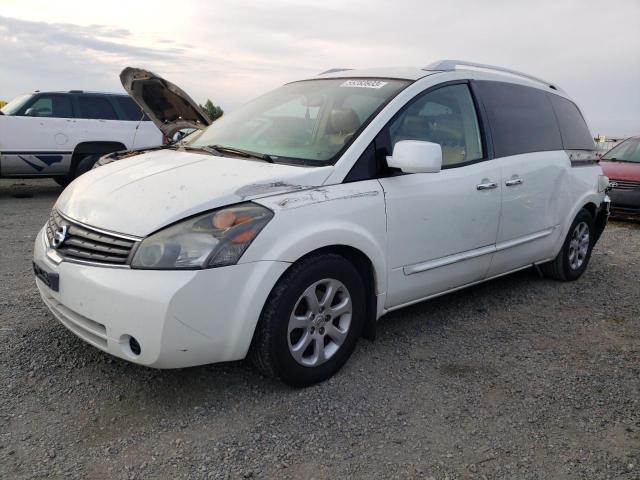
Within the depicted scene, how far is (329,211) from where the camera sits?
10.1ft

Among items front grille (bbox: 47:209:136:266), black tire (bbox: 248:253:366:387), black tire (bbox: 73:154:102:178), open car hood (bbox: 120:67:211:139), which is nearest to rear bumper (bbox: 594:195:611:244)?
black tire (bbox: 248:253:366:387)

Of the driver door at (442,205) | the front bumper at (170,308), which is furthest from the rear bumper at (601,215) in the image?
the front bumper at (170,308)

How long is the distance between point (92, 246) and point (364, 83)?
1992 mm

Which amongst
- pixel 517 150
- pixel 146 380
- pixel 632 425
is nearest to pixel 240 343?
pixel 146 380

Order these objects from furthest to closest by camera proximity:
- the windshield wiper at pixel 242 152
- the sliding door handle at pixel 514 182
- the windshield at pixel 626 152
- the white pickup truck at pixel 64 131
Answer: the windshield at pixel 626 152
the white pickup truck at pixel 64 131
the sliding door handle at pixel 514 182
the windshield wiper at pixel 242 152

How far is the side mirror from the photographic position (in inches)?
128

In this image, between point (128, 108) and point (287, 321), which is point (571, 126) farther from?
point (128, 108)

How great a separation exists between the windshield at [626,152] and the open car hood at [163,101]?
6969 millimetres

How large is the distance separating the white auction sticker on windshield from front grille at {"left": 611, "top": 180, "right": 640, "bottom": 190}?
251 inches

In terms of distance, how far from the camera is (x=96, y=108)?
9.73 m

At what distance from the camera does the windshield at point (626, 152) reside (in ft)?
31.0

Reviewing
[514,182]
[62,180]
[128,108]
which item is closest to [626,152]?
[514,182]

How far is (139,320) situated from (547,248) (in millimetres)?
3498

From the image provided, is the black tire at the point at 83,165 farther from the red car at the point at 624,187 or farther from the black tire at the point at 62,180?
the red car at the point at 624,187
